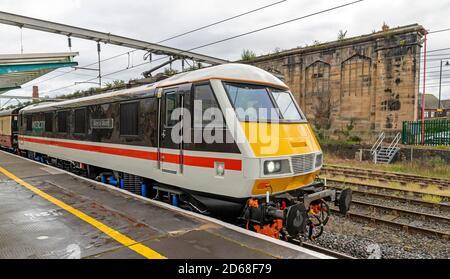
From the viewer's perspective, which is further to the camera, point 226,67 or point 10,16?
point 10,16

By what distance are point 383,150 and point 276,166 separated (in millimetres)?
14712

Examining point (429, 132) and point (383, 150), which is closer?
point (429, 132)

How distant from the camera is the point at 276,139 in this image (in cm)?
553

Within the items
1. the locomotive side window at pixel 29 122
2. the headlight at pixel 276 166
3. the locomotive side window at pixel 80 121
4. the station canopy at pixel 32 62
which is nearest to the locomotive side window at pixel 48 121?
the locomotive side window at pixel 29 122

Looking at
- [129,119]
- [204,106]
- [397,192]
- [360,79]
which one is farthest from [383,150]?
[204,106]

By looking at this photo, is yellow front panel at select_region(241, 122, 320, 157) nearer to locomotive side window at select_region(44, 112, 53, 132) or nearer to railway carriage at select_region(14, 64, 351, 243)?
railway carriage at select_region(14, 64, 351, 243)

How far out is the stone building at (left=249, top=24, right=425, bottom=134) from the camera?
57.9 feet

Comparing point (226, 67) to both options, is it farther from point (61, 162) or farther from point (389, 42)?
point (389, 42)

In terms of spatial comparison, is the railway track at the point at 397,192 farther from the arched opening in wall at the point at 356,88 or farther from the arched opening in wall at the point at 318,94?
the arched opening in wall at the point at 318,94

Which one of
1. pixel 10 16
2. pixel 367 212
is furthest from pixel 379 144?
pixel 10 16

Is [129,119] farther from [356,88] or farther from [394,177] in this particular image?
[356,88]

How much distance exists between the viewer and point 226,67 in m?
5.95

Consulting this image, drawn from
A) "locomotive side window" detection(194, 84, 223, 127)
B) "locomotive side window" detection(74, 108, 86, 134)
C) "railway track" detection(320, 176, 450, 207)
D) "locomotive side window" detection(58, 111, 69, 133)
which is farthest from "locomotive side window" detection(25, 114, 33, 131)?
"railway track" detection(320, 176, 450, 207)
